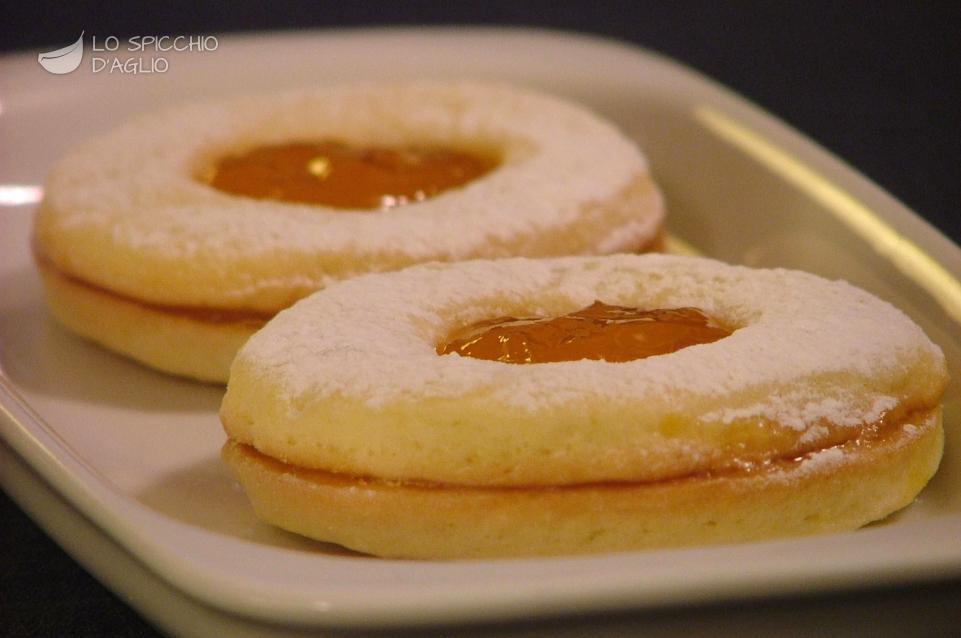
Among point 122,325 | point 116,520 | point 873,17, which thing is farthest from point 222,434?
point 873,17

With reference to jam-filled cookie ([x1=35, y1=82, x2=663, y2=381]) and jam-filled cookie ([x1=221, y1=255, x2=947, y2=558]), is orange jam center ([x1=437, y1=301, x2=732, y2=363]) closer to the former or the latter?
jam-filled cookie ([x1=221, y1=255, x2=947, y2=558])

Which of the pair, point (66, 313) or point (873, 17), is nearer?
point (66, 313)

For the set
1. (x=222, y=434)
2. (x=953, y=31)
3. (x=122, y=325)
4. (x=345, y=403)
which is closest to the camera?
(x=345, y=403)

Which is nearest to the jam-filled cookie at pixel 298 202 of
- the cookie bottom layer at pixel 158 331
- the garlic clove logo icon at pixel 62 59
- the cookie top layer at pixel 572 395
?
the cookie bottom layer at pixel 158 331

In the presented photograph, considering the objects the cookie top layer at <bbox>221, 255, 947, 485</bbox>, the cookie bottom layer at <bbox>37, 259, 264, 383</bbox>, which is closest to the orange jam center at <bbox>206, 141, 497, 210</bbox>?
the cookie bottom layer at <bbox>37, 259, 264, 383</bbox>

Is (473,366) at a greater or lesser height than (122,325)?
greater

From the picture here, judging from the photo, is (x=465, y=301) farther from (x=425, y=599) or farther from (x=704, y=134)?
(x=704, y=134)
